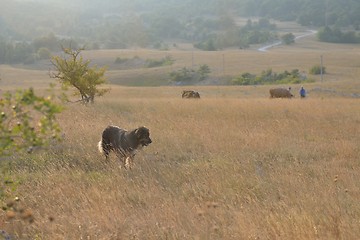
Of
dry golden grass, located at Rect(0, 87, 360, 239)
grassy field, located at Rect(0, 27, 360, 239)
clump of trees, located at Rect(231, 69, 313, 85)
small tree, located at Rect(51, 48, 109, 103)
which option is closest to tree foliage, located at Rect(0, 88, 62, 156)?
grassy field, located at Rect(0, 27, 360, 239)

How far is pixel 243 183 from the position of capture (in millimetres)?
6969

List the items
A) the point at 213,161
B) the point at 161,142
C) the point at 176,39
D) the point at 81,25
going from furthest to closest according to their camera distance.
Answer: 1. the point at 81,25
2. the point at 176,39
3. the point at 161,142
4. the point at 213,161

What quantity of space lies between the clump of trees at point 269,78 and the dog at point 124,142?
42322mm

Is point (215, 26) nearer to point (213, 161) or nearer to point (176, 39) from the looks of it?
point (176, 39)

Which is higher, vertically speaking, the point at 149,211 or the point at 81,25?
the point at 81,25

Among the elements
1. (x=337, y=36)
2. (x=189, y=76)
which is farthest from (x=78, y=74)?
(x=337, y=36)

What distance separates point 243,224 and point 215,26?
18224 cm

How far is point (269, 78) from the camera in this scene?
53.7 m

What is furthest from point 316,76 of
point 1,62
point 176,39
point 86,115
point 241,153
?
point 176,39

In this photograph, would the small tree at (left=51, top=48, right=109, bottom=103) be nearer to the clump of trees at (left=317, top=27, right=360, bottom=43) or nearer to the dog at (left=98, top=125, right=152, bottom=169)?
the dog at (left=98, top=125, right=152, bottom=169)

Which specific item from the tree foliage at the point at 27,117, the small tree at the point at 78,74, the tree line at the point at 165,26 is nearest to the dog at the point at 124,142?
the tree foliage at the point at 27,117

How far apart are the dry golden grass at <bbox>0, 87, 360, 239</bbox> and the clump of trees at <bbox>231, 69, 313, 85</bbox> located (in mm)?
39231

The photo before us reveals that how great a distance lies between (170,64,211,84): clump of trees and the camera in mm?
56409

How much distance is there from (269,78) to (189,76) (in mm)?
10159
